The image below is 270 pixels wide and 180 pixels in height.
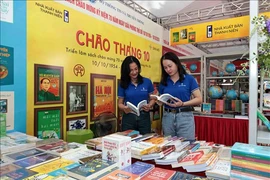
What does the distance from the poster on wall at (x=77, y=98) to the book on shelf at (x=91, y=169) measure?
5.26ft

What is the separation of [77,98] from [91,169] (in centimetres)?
178

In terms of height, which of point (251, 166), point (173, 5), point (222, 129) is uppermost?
point (173, 5)

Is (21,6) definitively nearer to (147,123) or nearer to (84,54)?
(84,54)

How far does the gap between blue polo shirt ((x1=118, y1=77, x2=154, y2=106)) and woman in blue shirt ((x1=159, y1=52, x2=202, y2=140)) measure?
0.29 metres

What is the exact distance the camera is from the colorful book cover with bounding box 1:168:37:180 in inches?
37.8

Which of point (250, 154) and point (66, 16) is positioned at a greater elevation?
point (66, 16)

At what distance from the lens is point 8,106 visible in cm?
191

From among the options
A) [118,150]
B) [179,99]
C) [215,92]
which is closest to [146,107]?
[179,99]

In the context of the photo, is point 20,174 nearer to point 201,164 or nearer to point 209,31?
point 201,164

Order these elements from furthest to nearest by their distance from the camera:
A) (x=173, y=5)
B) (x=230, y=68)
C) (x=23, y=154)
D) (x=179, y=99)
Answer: (x=173, y=5), (x=230, y=68), (x=179, y=99), (x=23, y=154)

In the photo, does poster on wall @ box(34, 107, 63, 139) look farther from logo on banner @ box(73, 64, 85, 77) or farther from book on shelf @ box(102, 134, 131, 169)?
book on shelf @ box(102, 134, 131, 169)

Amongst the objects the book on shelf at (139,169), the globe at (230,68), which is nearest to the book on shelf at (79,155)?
the book on shelf at (139,169)

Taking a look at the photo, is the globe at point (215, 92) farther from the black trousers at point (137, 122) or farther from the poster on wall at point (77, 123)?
the poster on wall at point (77, 123)

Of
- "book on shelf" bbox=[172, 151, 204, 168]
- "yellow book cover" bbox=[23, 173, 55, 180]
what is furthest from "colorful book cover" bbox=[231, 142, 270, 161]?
"yellow book cover" bbox=[23, 173, 55, 180]
